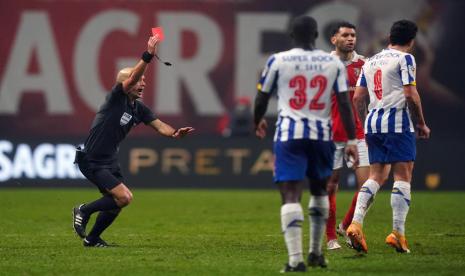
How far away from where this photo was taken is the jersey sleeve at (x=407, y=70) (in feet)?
38.2

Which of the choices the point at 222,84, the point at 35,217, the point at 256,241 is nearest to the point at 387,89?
the point at 256,241

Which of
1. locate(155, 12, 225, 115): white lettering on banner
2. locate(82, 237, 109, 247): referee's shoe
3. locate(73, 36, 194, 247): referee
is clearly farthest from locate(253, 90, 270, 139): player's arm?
locate(155, 12, 225, 115): white lettering on banner

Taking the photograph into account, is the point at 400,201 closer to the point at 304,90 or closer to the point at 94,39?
the point at 304,90

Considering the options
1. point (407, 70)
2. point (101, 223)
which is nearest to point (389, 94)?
point (407, 70)

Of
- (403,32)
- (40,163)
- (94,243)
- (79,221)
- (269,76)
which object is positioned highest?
Answer: (403,32)

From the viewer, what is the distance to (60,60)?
30734mm

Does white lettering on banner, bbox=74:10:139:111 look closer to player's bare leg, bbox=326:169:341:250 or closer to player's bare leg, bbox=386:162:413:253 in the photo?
player's bare leg, bbox=326:169:341:250

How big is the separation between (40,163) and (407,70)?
A: 15103 millimetres

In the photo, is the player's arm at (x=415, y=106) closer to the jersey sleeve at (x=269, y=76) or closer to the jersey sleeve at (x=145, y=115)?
the jersey sleeve at (x=269, y=76)

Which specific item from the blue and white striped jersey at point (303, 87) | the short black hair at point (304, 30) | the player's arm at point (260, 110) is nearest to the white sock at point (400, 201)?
the blue and white striped jersey at point (303, 87)

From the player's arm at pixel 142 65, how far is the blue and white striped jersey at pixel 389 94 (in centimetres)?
228

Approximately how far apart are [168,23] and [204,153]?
20.9 feet

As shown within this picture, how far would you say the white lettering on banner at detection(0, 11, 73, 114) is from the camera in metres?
30.2

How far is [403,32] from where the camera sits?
1185cm
